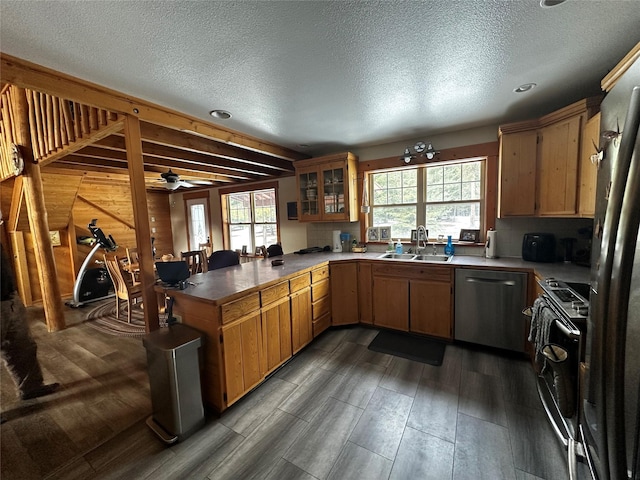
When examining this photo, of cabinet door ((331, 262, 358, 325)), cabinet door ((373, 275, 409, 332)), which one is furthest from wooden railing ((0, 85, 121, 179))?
cabinet door ((373, 275, 409, 332))

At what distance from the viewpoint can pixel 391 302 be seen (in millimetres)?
3193

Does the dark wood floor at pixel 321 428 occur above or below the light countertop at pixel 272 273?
below

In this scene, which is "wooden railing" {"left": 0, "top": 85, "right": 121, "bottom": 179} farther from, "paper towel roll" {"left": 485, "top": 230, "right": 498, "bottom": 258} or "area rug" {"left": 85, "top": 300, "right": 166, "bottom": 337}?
"paper towel roll" {"left": 485, "top": 230, "right": 498, "bottom": 258}

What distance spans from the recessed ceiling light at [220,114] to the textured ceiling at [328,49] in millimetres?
111

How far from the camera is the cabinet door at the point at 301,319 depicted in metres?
2.70

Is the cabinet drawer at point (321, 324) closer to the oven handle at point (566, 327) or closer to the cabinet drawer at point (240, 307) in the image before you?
the cabinet drawer at point (240, 307)

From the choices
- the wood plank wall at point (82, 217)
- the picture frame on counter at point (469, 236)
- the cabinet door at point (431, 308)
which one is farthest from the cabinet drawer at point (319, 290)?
the wood plank wall at point (82, 217)

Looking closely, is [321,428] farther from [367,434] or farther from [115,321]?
[115,321]

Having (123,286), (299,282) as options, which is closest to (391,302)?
(299,282)

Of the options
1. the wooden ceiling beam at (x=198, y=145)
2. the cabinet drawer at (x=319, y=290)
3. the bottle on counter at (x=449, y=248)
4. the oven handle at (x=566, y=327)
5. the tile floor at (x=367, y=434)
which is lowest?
the tile floor at (x=367, y=434)

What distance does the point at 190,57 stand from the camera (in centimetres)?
165

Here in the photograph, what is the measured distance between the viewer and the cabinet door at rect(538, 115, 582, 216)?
2.26 meters

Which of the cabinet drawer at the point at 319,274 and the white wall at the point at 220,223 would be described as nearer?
the cabinet drawer at the point at 319,274

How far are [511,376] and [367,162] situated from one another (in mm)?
2974
